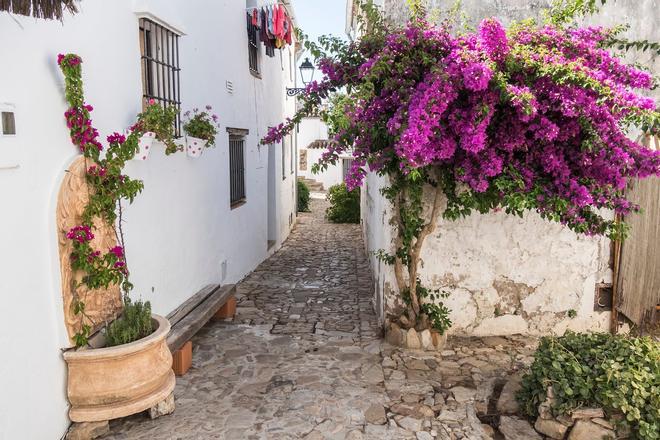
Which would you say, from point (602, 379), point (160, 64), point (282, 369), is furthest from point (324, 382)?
point (160, 64)

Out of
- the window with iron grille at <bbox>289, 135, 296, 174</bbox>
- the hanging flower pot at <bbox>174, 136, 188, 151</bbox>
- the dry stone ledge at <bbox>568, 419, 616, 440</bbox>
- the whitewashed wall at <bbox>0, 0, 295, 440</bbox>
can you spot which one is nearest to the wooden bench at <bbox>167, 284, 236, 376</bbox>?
the whitewashed wall at <bbox>0, 0, 295, 440</bbox>

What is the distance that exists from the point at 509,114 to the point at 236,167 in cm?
576

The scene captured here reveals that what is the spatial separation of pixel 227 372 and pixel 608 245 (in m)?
4.45

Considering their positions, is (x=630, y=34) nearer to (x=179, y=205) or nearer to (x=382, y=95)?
(x=382, y=95)

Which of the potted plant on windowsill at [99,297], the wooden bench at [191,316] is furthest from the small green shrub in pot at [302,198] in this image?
the potted plant on windowsill at [99,297]

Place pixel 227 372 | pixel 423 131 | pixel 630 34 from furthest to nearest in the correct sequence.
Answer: pixel 630 34 < pixel 227 372 < pixel 423 131

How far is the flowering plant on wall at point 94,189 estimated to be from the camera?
3.82 m

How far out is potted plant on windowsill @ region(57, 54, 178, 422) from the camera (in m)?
3.82

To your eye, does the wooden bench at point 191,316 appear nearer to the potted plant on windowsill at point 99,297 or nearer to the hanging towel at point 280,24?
the potted plant on windowsill at point 99,297

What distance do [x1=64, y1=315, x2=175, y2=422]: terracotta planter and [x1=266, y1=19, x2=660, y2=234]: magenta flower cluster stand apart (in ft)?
7.81

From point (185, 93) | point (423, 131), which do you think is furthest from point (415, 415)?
point (185, 93)

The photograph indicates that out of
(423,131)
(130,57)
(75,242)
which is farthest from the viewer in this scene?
(130,57)

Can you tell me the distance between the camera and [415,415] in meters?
4.49

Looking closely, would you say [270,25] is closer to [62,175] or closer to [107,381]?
[62,175]
